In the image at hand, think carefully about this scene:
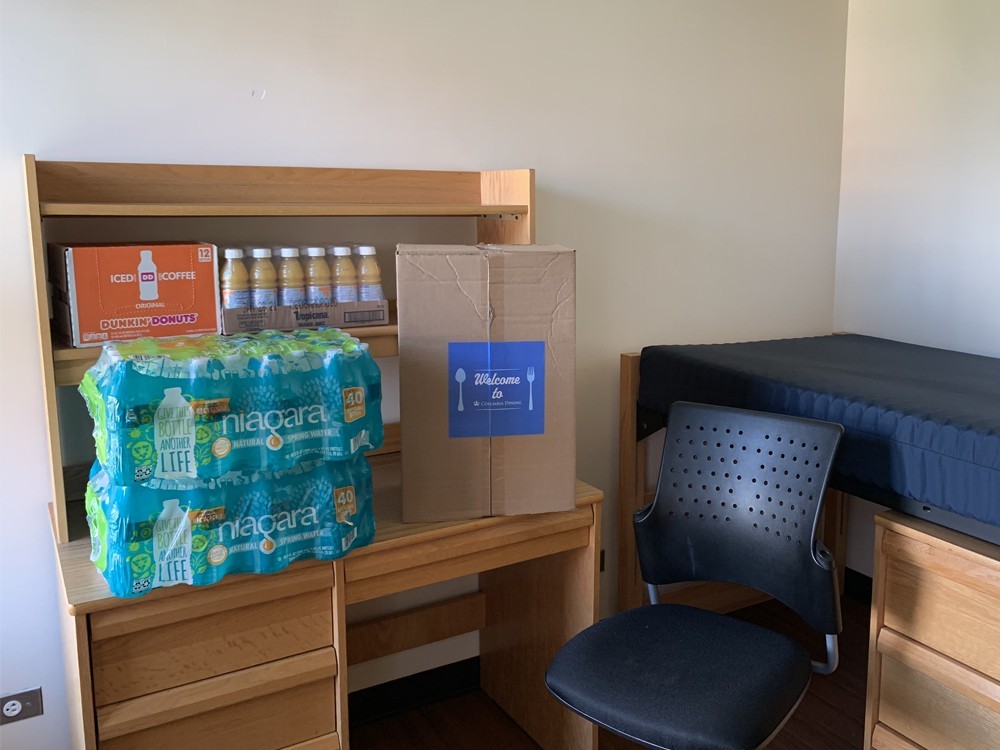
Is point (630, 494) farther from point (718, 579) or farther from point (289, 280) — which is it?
Result: point (289, 280)

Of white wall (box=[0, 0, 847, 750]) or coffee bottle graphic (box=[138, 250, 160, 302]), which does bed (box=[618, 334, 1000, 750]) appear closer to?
white wall (box=[0, 0, 847, 750])

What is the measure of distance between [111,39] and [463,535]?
1291 mm

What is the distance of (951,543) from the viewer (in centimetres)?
168

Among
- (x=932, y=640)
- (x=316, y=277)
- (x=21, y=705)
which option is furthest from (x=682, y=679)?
(x=21, y=705)

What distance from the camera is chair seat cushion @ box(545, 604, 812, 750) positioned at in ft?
4.83

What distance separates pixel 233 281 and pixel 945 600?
159 cm

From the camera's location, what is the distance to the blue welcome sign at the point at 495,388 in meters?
1.74

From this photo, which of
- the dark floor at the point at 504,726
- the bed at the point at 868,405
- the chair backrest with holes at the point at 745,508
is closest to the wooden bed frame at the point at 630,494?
the bed at the point at 868,405

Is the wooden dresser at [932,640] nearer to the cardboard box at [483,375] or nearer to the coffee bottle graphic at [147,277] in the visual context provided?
the cardboard box at [483,375]

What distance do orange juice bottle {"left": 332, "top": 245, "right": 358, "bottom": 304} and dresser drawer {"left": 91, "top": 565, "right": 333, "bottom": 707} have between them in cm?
59

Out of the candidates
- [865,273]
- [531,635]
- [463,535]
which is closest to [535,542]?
[463,535]

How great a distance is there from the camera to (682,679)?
62.9 inches

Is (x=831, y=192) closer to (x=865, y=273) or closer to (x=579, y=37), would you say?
(x=865, y=273)

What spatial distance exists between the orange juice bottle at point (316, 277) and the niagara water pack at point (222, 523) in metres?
0.41
